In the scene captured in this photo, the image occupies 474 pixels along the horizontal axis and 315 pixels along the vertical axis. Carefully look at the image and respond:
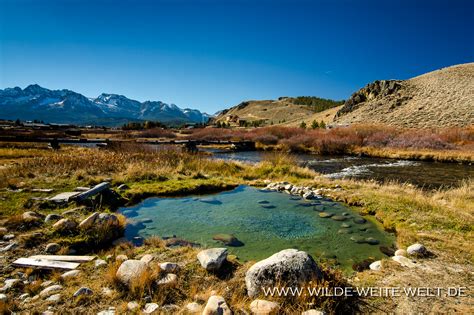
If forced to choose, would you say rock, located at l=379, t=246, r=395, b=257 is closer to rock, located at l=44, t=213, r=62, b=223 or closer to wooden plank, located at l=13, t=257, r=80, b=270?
wooden plank, located at l=13, t=257, r=80, b=270

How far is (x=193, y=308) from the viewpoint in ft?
12.1

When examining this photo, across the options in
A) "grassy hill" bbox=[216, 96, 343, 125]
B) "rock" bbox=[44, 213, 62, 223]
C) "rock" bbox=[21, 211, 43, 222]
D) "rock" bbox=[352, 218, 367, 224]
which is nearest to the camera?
"rock" bbox=[21, 211, 43, 222]

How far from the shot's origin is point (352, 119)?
64125mm

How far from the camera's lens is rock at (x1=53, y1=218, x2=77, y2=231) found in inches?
253

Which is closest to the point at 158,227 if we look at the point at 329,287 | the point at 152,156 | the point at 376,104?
the point at 329,287

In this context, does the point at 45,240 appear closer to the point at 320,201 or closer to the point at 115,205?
the point at 115,205

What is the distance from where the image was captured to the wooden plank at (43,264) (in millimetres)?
4773

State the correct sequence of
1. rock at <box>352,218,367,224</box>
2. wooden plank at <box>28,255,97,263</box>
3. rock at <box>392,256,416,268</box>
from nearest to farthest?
wooden plank at <box>28,255,97,263</box>
rock at <box>392,256,416,268</box>
rock at <box>352,218,367,224</box>

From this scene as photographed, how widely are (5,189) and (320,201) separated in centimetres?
1223

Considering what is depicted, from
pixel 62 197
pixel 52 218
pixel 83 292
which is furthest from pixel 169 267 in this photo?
pixel 62 197

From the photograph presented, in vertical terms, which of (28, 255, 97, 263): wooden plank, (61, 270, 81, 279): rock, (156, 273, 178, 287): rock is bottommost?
(28, 255, 97, 263): wooden plank

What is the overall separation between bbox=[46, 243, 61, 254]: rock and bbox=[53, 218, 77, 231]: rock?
801 millimetres

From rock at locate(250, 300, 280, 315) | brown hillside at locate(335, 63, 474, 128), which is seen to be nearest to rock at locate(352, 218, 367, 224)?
rock at locate(250, 300, 280, 315)

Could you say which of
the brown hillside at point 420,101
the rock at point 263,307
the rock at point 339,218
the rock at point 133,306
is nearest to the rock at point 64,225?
the rock at point 133,306
